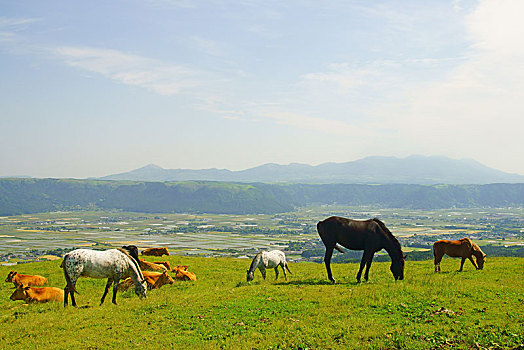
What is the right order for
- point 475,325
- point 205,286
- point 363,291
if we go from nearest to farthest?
1. point 475,325
2. point 363,291
3. point 205,286

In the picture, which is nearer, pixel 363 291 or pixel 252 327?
pixel 252 327

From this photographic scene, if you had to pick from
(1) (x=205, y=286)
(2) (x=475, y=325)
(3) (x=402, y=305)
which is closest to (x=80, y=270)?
(1) (x=205, y=286)

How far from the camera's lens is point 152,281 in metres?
22.9

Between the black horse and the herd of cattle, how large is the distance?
1023cm

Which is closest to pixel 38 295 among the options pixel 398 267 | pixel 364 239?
pixel 364 239

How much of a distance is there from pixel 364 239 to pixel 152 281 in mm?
12647

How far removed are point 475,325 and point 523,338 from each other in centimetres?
146

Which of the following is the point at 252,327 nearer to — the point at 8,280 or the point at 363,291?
the point at 363,291

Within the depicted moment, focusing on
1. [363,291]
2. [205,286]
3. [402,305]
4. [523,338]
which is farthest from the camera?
[205,286]

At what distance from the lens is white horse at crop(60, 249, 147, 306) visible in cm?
1769

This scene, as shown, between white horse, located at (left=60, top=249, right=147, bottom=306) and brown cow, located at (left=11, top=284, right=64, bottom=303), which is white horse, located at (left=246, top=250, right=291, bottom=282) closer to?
white horse, located at (left=60, top=249, right=147, bottom=306)

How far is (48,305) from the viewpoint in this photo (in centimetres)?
1822

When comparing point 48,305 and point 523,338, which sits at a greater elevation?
point 523,338

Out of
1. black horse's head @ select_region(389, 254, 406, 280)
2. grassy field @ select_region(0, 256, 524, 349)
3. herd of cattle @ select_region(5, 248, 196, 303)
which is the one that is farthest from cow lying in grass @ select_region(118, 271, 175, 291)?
black horse's head @ select_region(389, 254, 406, 280)
